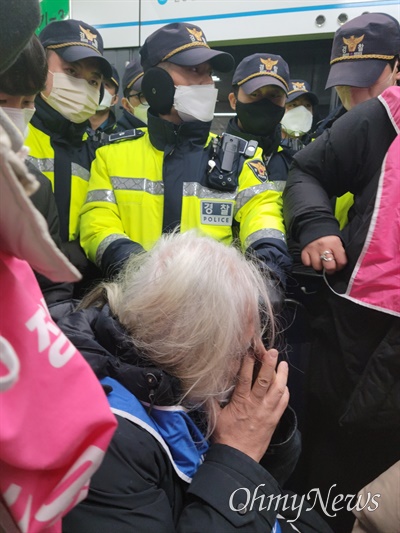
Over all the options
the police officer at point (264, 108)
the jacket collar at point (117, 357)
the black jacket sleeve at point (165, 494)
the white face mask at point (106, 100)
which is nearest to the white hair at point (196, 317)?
the jacket collar at point (117, 357)

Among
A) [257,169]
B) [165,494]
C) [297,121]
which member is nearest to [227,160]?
[257,169]

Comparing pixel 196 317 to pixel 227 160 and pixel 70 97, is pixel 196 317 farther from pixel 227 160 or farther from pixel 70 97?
pixel 70 97

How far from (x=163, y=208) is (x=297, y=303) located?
65cm

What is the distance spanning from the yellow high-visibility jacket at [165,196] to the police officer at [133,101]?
120 centimetres

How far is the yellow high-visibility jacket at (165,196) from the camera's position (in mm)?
1812

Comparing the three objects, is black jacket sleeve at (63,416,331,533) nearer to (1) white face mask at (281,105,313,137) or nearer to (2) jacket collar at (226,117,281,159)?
(2) jacket collar at (226,117,281,159)

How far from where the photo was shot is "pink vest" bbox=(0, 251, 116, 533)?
45 centimetres

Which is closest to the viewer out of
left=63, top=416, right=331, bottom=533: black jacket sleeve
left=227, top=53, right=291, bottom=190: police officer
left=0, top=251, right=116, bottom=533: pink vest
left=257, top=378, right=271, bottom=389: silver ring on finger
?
left=0, top=251, right=116, bottom=533: pink vest

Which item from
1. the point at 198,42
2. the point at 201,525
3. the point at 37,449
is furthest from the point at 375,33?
the point at 37,449

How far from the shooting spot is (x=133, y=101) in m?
3.48

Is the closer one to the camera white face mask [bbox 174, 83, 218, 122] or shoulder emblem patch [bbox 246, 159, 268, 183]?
shoulder emblem patch [bbox 246, 159, 268, 183]

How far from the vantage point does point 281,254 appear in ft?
5.37

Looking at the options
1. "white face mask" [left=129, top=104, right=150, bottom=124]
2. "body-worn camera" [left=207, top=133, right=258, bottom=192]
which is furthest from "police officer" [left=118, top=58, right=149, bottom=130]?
"body-worn camera" [left=207, top=133, right=258, bottom=192]

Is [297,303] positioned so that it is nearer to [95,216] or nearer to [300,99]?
[95,216]
